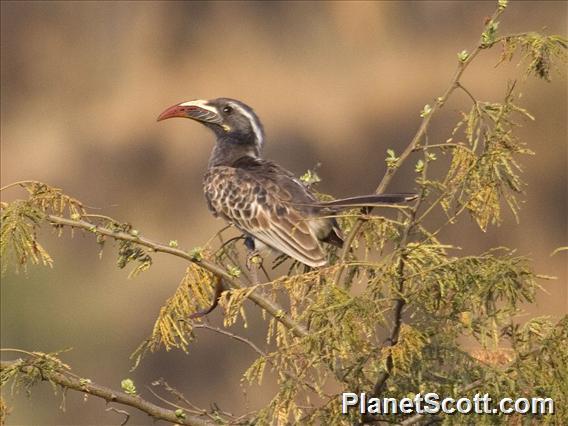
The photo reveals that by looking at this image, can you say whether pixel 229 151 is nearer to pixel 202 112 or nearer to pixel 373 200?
pixel 202 112

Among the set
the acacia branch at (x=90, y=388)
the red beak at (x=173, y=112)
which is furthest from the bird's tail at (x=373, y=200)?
the red beak at (x=173, y=112)

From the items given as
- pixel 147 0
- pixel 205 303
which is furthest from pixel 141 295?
pixel 205 303

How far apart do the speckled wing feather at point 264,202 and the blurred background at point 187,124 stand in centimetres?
408

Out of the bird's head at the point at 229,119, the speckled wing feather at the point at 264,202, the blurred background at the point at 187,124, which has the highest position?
the blurred background at the point at 187,124

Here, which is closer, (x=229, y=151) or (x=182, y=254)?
(x=182, y=254)

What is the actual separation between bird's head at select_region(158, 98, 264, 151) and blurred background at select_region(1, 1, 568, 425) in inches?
150

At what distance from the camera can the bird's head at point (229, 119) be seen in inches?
192

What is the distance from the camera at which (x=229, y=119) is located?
4898mm

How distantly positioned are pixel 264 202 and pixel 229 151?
551 millimetres

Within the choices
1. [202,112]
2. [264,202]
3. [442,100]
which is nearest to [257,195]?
[264,202]

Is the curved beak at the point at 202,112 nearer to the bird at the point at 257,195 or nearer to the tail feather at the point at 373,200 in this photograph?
the bird at the point at 257,195

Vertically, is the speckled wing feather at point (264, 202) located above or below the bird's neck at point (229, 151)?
below

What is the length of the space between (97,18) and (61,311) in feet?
13.6

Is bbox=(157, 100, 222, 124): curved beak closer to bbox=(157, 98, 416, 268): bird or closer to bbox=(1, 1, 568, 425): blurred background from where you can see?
bbox=(157, 98, 416, 268): bird
